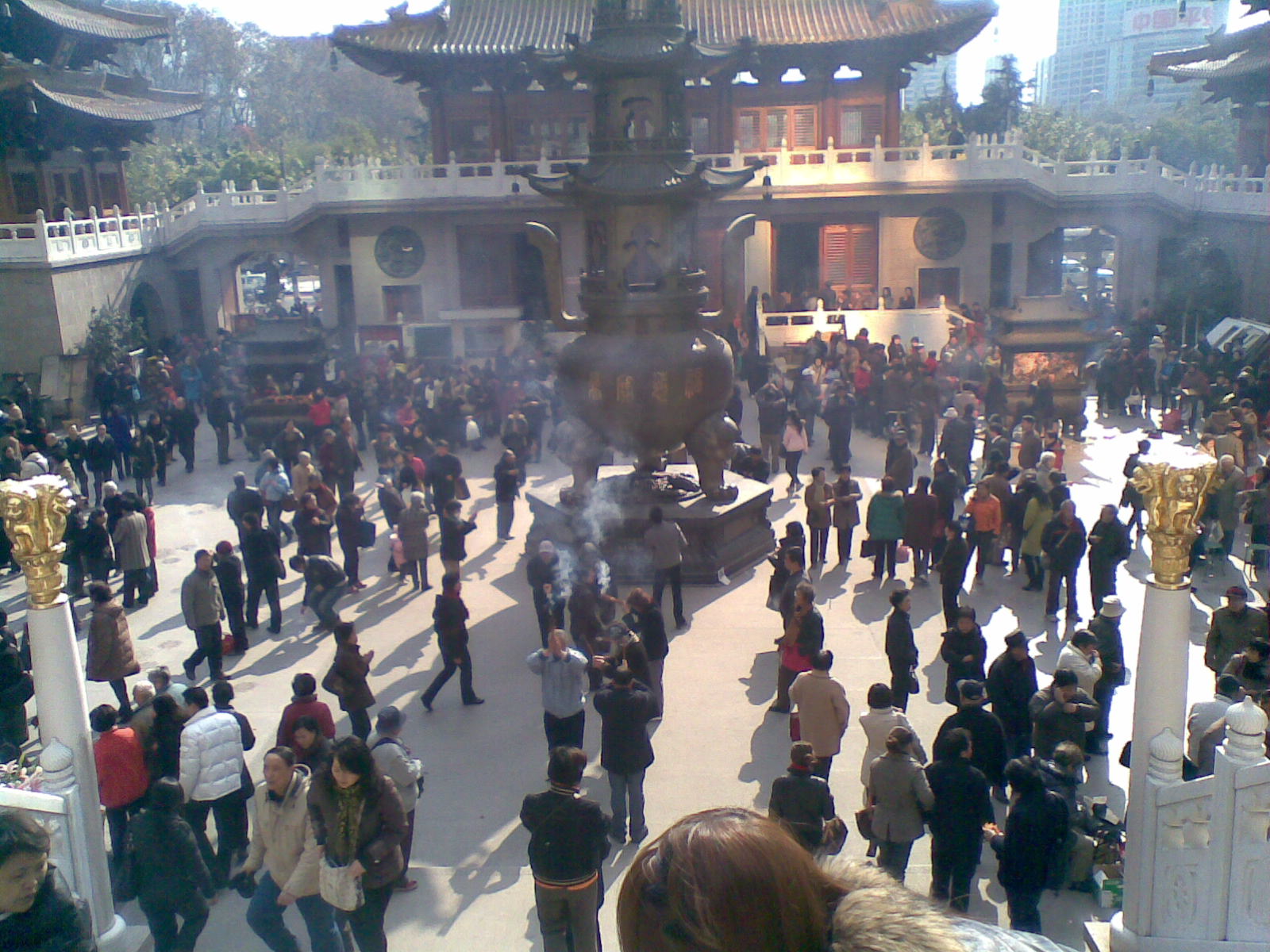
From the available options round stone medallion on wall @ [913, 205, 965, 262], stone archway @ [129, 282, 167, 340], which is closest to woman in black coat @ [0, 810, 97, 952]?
stone archway @ [129, 282, 167, 340]

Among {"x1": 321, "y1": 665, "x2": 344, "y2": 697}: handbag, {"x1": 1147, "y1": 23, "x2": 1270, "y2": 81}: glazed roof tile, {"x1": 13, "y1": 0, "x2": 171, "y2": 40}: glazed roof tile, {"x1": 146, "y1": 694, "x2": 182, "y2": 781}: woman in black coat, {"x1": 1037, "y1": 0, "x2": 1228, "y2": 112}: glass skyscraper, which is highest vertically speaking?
{"x1": 1037, "y1": 0, "x2": 1228, "y2": 112}: glass skyscraper

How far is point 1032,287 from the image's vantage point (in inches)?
1316

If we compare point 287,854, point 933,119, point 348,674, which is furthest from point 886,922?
point 933,119

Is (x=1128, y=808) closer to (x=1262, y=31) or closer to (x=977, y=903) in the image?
(x=977, y=903)

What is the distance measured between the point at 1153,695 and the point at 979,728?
130 cm

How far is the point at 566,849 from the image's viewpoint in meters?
5.64

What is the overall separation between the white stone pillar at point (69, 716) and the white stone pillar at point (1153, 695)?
521cm

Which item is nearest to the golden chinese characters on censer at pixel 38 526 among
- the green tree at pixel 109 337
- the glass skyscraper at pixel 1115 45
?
the green tree at pixel 109 337

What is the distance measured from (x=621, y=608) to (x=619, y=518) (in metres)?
1.42

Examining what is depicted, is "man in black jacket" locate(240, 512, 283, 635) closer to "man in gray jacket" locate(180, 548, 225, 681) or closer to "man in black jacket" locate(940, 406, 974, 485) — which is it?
"man in gray jacket" locate(180, 548, 225, 681)

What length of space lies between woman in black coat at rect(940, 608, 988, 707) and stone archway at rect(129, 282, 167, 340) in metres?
25.8

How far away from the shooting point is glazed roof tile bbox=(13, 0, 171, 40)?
2936 centimetres

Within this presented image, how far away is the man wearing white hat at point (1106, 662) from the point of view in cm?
833

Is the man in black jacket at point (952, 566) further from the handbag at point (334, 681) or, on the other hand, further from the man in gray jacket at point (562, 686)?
the handbag at point (334, 681)
